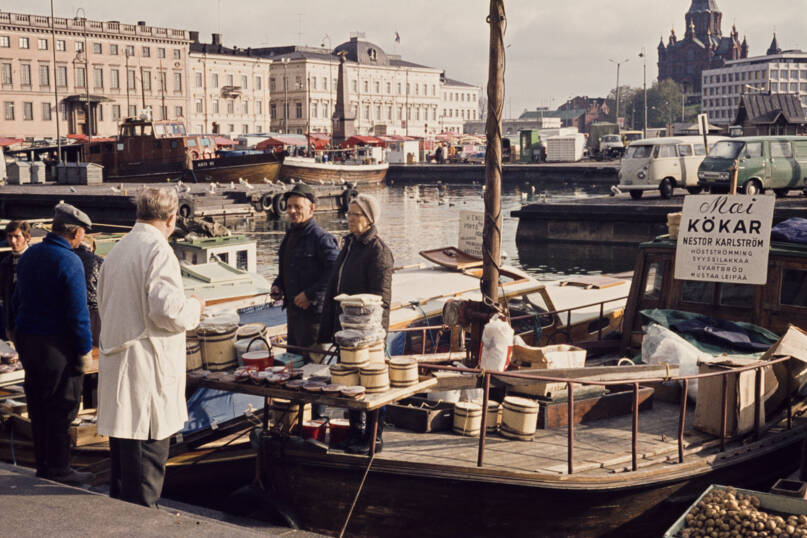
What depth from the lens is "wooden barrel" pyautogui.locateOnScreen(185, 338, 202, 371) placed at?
6645 mm

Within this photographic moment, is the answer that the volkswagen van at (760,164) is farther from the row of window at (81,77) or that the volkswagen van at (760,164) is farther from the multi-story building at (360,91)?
the multi-story building at (360,91)

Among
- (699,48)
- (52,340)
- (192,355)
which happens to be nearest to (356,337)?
(192,355)

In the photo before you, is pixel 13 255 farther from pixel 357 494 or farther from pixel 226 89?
pixel 226 89

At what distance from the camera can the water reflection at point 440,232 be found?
29969 mm

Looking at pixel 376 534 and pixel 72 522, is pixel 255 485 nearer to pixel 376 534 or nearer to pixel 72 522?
pixel 376 534

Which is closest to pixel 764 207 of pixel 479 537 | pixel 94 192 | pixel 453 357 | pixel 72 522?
pixel 453 357

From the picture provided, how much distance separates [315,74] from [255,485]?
107500 millimetres

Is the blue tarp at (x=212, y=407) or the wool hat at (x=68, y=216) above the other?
the wool hat at (x=68, y=216)

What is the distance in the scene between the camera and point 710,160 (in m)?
30.7

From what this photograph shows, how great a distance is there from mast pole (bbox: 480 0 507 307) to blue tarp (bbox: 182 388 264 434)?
97.9 inches

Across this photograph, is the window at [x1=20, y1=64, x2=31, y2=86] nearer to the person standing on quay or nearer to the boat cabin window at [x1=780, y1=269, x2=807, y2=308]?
the person standing on quay

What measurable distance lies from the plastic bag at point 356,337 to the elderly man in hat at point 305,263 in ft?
4.75

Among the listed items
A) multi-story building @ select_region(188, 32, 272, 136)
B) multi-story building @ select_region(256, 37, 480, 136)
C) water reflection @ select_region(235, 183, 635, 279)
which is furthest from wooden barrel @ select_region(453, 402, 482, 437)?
multi-story building @ select_region(256, 37, 480, 136)

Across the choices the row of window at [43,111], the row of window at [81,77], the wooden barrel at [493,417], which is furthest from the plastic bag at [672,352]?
the row of window at [43,111]
